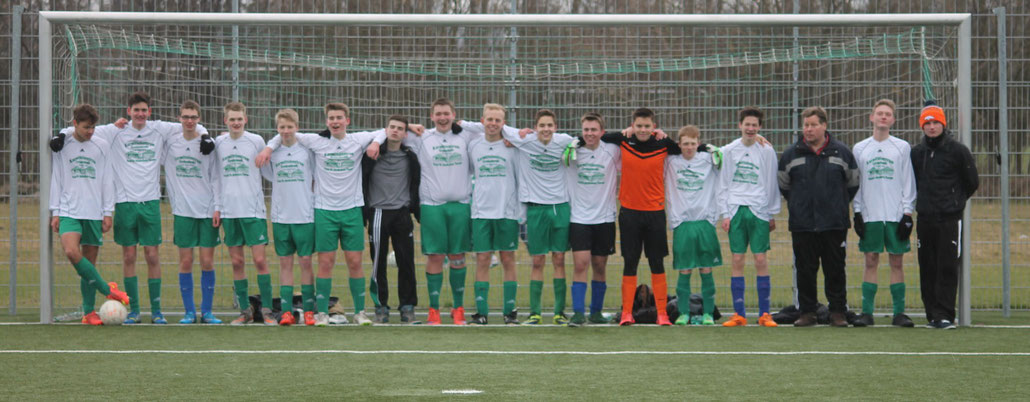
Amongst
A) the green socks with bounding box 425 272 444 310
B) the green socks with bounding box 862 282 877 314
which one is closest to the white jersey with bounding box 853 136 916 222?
the green socks with bounding box 862 282 877 314

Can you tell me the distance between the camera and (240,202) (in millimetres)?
9922

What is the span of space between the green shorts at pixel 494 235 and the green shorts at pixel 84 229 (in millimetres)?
3142

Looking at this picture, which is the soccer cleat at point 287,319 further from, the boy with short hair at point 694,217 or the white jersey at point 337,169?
the boy with short hair at point 694,217

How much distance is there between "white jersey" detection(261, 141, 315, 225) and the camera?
32.4ft

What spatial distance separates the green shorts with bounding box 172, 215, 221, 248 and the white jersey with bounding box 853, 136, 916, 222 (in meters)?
5.41

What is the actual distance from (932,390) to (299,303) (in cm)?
618

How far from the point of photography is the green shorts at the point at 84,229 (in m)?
9.77

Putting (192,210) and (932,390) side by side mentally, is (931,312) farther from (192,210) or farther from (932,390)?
(192,210)

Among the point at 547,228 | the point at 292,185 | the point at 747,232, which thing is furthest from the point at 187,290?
the point at 747,232

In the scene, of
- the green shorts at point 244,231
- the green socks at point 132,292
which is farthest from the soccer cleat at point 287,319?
the green socks at point 132,292

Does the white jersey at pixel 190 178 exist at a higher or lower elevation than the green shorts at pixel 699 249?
higher

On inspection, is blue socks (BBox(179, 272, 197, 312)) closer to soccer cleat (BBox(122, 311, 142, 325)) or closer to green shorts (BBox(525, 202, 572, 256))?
soccer cleat (BBox(122, 311, 142, 325))

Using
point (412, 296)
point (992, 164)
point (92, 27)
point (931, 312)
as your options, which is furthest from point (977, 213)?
point (92, 27)

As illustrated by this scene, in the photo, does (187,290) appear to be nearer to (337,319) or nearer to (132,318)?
(132,318)
